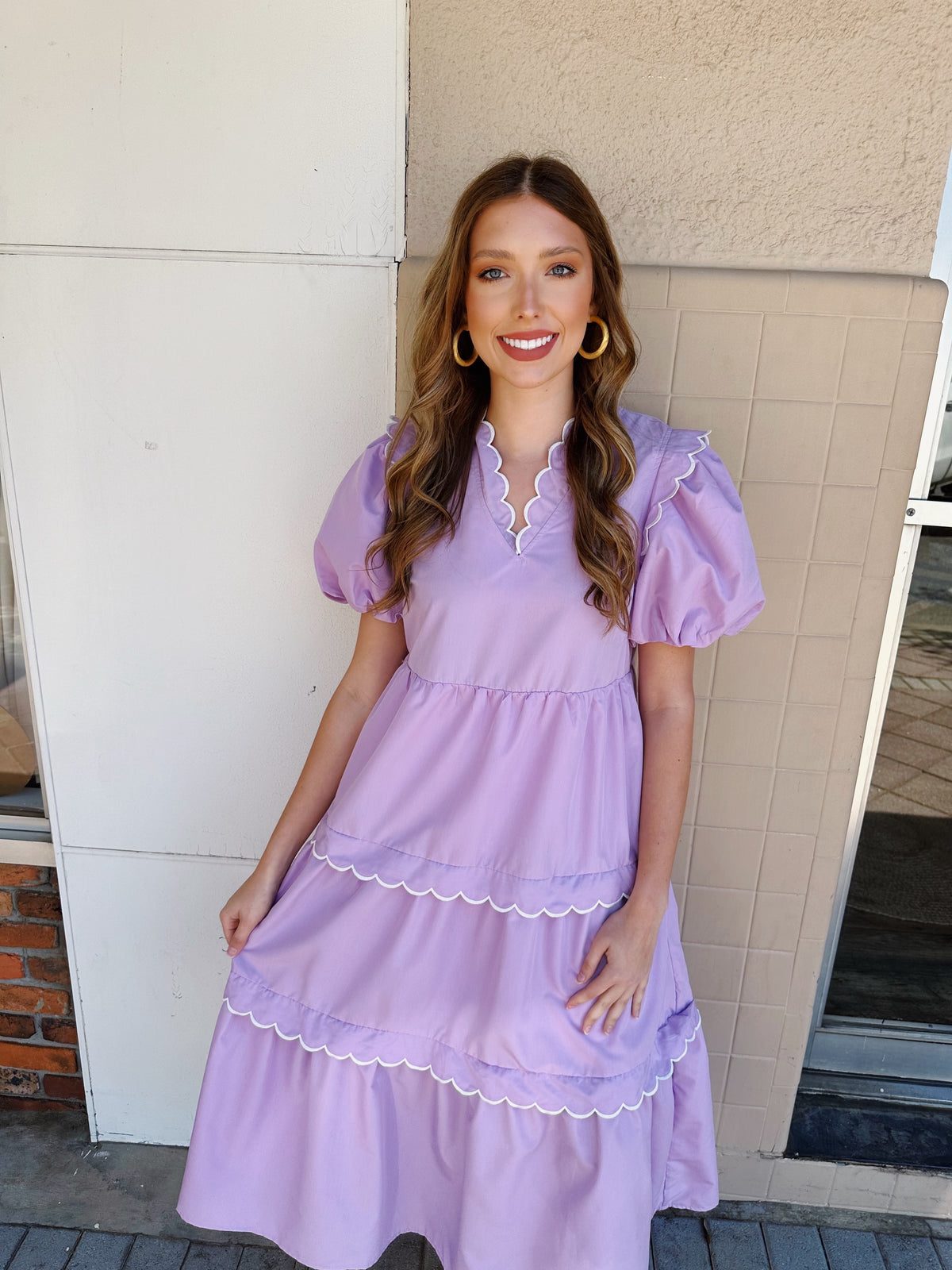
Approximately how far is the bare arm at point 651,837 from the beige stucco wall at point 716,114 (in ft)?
2.68

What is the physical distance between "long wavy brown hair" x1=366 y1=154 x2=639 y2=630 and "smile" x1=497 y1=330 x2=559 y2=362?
13 cm

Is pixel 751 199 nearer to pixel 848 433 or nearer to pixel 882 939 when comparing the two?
pixel 848 433

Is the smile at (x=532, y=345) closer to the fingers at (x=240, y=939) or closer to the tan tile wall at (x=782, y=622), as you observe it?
the tan tile wall at (x=782, y=622)

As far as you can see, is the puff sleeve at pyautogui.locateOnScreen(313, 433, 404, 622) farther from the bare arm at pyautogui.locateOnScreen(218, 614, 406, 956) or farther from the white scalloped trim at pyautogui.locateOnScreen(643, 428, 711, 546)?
the white scalloped trim at pyautogui.locateOnScreen(643, 428, 711, 546)

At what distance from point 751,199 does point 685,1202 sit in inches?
70.5

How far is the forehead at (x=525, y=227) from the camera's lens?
4.60ft

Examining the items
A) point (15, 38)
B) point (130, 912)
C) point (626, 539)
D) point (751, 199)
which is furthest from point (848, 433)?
point (130, 912)

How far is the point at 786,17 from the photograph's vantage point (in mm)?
1616

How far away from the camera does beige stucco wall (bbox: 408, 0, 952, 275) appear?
1.62 meters

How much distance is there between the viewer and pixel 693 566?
139 centimetres

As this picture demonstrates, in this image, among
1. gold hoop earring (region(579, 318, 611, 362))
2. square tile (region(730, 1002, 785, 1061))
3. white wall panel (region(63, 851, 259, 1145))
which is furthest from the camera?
white wall panel (region(63, 851, 259, 1145))

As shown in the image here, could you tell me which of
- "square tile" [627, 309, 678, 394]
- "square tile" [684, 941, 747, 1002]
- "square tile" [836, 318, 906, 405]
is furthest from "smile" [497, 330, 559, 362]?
"square tile" [684, 941, 747, 1002]

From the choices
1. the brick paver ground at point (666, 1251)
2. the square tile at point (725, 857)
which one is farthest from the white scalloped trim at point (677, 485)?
the brick paver ground at point (666, 1251)

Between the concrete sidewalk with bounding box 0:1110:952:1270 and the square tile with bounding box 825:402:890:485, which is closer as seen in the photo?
the square tile with bounding box 825:402:890:485
